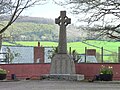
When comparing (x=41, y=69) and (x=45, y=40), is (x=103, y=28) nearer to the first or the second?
(x=41, y=69)

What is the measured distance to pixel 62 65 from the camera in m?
31.2

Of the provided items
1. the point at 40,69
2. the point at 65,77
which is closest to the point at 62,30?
the point at 65,77

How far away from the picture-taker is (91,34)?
32.0 meters

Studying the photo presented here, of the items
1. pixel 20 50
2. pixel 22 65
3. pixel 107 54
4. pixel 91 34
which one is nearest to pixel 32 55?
pixel 20 50

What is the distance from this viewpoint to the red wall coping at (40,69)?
107ft

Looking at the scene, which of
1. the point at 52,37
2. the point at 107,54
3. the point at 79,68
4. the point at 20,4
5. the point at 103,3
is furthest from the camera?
the point at 52,37

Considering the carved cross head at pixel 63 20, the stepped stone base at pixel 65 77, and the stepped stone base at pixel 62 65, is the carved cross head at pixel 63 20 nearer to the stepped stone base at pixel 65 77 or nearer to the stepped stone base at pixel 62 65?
the stepped stone base at pixel 62 65

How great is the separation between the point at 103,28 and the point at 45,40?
25.5 meters

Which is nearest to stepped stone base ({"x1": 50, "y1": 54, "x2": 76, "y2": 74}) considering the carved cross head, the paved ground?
the carved cross head

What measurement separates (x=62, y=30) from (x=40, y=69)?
5225 millimetres

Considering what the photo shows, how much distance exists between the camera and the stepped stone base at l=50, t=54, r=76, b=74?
31.0 metres

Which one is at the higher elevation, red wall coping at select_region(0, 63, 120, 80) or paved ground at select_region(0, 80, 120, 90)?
red wall coping at select_region(0, 63, 120, 80)

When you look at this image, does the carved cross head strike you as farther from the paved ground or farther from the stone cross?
the paved ground

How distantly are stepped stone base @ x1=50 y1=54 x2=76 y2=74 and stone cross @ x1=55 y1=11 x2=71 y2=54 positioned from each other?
0.43m
